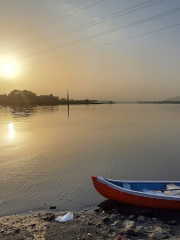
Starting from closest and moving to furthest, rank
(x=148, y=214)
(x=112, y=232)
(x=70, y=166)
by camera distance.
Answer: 1. (x=112, y=232)
2. (x=148, y=214)
3. (x=70, y=166)

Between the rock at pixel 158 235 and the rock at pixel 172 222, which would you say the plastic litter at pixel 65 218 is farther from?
the rock at pixel 172 222

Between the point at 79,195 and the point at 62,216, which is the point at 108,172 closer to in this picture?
the point at 79,195

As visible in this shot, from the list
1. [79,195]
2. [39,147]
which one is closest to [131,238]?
[79,195]

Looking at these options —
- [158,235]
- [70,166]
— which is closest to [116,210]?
[158,235]

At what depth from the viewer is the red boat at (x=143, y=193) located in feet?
23.6

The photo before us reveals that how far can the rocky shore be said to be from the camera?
5594 mm

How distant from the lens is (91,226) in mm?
6109

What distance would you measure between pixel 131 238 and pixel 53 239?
2082 mm

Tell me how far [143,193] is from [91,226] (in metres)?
2.26

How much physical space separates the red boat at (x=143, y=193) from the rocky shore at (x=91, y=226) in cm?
41

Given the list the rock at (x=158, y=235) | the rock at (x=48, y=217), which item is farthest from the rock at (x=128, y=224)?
the rock at (x=48, y=217)

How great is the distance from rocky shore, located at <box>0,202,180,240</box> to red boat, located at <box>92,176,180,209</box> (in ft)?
1.35

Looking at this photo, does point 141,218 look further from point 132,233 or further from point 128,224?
point 132,233

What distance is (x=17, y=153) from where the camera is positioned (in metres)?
15.5
